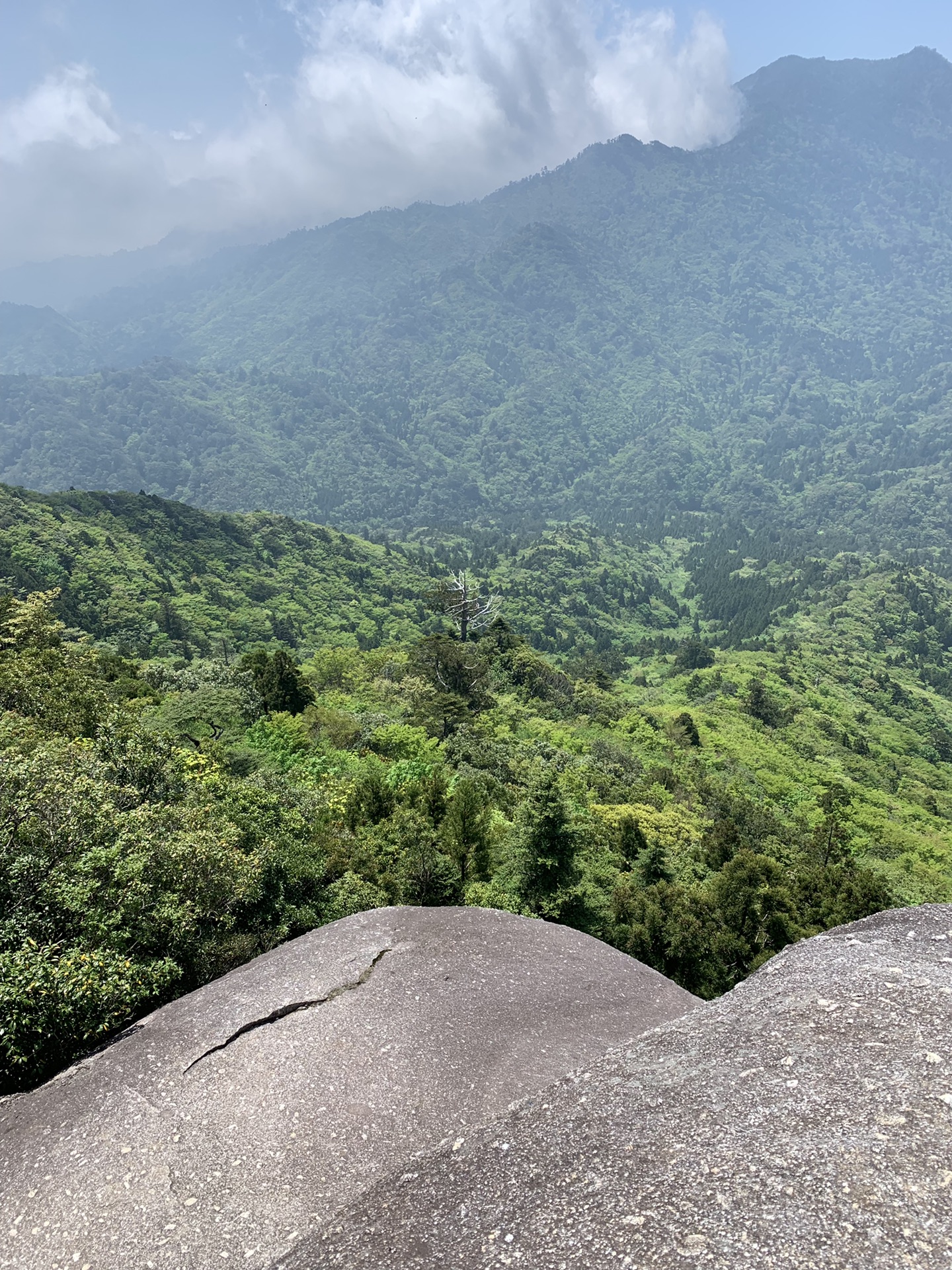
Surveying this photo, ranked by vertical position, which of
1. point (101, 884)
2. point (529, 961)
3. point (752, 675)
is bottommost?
point (752, 675)

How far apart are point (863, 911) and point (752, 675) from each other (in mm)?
90529

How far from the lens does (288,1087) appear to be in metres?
11.5

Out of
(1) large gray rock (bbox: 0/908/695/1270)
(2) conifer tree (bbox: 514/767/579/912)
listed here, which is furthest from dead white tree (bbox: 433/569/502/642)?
(1) large gray rock (bbox: 0/908/695/1270)

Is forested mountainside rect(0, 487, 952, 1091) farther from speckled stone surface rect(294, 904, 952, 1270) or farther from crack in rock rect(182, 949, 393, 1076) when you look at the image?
speckled stone surface rect(294, 904, 952, 1270)

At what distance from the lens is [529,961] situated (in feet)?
51.5

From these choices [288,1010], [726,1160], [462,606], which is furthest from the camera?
[462,606]

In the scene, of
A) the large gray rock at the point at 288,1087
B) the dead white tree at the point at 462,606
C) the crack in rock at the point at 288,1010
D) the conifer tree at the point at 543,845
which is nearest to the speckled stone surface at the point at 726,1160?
the large gray rock at the point at 288,1087

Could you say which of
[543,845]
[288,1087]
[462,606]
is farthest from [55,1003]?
Result: [462,606]

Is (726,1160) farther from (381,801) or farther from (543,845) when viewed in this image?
(381,801)

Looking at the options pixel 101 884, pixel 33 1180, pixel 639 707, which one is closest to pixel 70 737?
pixel 101 884

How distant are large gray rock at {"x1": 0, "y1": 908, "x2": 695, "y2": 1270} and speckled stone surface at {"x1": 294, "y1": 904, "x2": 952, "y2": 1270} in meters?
1.73

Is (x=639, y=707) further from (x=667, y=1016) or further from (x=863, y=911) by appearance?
(x=667, y=1016)

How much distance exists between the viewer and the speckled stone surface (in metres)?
6.73

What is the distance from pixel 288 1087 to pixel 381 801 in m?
19.1
